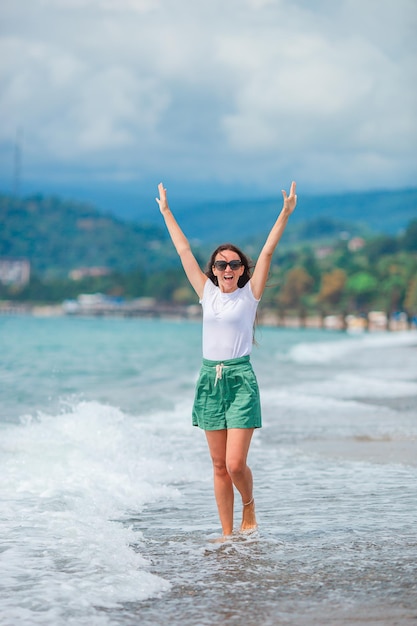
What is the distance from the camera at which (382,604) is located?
5082mm

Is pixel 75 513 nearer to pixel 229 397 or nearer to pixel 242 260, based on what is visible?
pixel 229 397

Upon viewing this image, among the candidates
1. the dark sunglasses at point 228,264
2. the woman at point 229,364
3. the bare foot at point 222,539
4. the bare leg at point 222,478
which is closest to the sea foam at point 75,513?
the bare foot at point 222,539

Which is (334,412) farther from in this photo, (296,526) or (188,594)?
(188,594)

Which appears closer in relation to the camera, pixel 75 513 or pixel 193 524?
pixel 193 524

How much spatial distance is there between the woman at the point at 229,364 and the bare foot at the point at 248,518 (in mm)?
213

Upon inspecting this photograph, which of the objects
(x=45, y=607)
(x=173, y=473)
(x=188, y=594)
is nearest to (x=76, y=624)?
(x=45, y=607)

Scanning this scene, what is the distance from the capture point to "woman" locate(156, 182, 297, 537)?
630 cm

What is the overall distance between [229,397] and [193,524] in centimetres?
150

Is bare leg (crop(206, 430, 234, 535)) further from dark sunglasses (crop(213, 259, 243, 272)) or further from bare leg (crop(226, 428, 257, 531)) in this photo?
dark sunglasses (crop(213, 259, 243, 272))

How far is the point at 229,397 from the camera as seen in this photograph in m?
6.35

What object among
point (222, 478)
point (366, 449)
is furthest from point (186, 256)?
point (366, 449)

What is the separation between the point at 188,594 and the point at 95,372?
27750mm

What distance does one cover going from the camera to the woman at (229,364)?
6.30m

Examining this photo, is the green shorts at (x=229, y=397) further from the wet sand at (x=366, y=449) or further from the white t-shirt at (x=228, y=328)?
the wet sand at (x=366, y=449)
